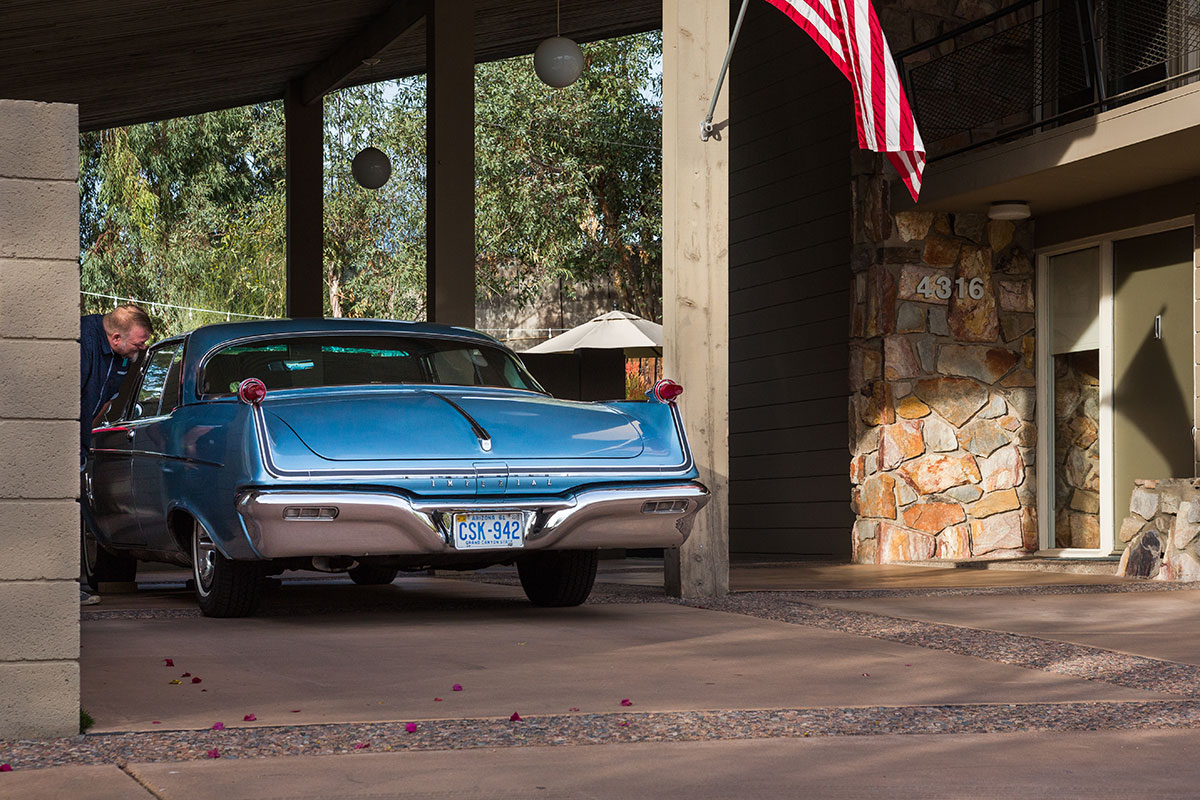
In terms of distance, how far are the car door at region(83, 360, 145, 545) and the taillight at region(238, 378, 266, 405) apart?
69.2 inches


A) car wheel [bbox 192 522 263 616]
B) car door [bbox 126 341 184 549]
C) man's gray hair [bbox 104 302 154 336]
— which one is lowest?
car wheel [bbox 192 522 263 616]

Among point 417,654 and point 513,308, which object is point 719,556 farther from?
point 513,308

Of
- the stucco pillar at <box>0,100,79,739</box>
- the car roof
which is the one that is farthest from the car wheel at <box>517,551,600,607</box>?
the stucco pillar at <box>0,100,79,739</box>

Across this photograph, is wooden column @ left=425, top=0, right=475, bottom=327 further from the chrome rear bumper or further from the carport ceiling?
the chrome rear bumper

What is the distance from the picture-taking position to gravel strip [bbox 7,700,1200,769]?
12.7 ft

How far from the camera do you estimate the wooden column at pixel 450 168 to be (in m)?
10.6

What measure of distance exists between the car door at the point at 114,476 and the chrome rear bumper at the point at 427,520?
1908 mm

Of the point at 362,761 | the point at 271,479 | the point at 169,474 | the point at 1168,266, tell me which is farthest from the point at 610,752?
the point at 1168,266

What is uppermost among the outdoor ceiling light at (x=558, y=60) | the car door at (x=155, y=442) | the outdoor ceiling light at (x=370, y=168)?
the outdoor ceiling light at (x=558, y=60)

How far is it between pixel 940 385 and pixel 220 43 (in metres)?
6.76

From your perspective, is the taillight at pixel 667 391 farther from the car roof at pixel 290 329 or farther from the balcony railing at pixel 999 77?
the balcony railing at pixel 999 77

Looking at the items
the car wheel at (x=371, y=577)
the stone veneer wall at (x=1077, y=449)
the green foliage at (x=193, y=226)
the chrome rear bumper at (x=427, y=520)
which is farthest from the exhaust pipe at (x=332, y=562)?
the green foliage at (x=193, y=226)

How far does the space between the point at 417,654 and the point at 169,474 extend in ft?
6.83

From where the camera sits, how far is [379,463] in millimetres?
6234
